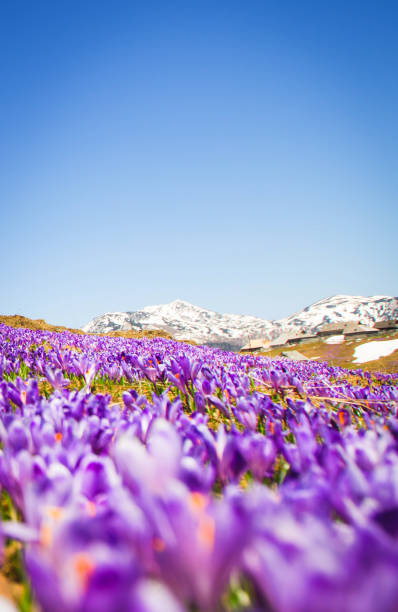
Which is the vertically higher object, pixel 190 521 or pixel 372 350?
pixel 190 521

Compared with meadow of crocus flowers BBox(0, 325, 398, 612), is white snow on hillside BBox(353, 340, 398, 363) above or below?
below

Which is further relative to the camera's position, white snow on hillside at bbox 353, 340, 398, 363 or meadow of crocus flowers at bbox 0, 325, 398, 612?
white snow on hillside at bbox 353, 340, 398, 363

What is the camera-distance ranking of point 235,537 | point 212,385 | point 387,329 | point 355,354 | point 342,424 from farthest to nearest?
point 387,329, point 355,354, point 212,385, point 342,424, point 235,537

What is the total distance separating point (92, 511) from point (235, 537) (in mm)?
613

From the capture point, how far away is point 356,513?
1.04m

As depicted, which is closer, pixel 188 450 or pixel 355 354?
pixel 188 450

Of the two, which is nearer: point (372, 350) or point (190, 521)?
point (190, 521)

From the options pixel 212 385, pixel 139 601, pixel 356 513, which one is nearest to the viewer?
pixel 139 601

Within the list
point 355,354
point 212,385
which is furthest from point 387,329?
point 212,385

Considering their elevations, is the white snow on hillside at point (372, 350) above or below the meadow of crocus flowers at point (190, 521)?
below

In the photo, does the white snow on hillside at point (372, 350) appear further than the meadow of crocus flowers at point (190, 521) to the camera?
Yes

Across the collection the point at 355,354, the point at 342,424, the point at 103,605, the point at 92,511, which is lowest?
the point at 355,354

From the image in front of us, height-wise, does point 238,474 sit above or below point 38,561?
below

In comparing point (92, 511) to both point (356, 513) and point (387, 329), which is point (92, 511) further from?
point (387, 329)
